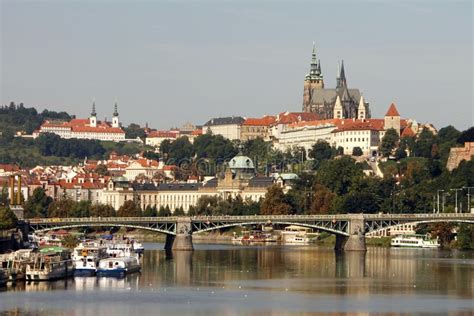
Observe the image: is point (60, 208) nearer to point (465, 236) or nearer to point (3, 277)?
point (465, 236)

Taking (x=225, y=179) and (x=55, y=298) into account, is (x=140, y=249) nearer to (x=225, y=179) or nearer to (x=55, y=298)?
(x=55, y=298)

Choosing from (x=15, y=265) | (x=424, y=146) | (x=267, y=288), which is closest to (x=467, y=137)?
(x=424, y=146)

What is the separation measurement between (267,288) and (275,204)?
71498mm

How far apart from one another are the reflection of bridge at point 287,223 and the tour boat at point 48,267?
24154 mm

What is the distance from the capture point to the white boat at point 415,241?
133750 millimetres

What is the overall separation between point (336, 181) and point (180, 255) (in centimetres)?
5044

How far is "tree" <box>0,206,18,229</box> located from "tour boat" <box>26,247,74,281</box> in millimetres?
13105

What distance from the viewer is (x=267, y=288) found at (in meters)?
86.8

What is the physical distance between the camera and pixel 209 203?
172250 mm

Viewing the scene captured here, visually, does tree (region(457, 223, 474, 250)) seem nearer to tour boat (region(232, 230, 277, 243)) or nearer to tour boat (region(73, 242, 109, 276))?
tour boat (region(232, 230, 277, 243))

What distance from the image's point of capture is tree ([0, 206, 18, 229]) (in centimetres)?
10669

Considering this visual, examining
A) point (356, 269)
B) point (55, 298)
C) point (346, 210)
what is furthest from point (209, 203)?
point (55, 298)

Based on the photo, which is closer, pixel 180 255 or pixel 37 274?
pixel 37 274

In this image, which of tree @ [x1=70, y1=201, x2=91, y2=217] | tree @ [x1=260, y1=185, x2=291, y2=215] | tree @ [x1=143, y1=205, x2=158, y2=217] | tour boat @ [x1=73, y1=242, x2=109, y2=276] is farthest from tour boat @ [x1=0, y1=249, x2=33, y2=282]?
tree @ [x1=143, y1=205, x2=158, y2=217]
